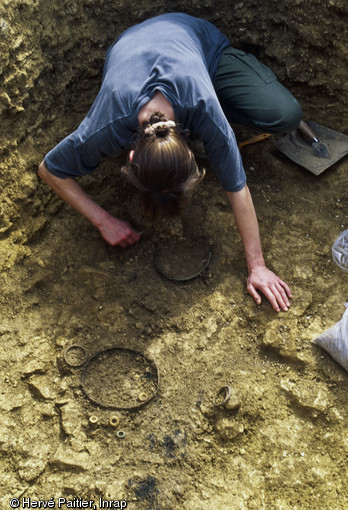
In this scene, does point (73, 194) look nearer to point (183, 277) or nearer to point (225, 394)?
point (183, 277)

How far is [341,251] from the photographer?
2588 mm

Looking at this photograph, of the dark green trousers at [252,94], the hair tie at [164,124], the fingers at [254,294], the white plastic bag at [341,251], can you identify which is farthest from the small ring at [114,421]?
the dark green trousers at [252,94]

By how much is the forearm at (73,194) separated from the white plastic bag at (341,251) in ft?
4.24

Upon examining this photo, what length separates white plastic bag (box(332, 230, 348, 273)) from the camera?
2555 millimetres

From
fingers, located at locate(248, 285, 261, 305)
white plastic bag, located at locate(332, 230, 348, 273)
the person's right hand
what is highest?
the person's right hand

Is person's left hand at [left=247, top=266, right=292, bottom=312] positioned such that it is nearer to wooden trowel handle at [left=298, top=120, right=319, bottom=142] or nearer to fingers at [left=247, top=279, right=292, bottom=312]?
fingers at [left=247, top=279, right=292, bottom=312]

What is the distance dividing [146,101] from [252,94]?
2.94 feet

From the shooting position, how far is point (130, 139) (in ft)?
A: 6.82

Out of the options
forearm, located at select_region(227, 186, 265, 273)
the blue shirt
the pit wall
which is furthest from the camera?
the pit wall

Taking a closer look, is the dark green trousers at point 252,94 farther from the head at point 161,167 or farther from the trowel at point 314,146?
the head at point 161,167

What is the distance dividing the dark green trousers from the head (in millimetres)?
847

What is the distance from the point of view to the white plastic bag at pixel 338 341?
2.15 metres

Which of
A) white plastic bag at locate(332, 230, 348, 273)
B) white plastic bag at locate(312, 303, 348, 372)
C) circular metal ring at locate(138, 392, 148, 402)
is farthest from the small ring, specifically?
white plastic bag at locate(332, 230, 348, 273)

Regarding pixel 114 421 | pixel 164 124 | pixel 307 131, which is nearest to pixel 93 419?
pixel 114 421
